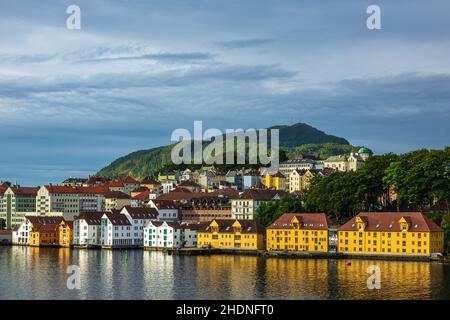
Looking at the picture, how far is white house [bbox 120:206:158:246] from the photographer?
91375 millimetres

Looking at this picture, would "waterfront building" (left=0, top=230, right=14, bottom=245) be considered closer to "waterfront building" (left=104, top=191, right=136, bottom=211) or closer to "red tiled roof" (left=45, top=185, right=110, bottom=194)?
"red tiled roof" (left=45, top=185, right=110, bottom=194)

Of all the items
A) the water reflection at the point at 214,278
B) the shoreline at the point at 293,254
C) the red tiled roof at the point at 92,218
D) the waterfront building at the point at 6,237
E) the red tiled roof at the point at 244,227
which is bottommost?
the water reflection at the point at 214,278

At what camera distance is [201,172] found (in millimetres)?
145750

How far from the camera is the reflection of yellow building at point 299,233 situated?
76438mm

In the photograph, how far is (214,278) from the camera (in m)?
56.6

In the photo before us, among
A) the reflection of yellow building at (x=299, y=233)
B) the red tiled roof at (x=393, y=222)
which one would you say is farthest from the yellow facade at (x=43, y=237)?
the red tiled roof at (x=393, y=222)

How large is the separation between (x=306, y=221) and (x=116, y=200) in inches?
1867

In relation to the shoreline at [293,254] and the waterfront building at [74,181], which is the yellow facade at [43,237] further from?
the waterfront building at [74,181]

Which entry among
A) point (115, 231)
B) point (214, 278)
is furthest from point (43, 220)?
point (214, 278)

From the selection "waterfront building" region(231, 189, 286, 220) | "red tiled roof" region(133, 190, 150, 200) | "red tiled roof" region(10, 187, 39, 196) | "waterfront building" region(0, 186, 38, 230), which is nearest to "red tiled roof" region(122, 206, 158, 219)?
"waterfront building" region(231, 189, 286, 220)

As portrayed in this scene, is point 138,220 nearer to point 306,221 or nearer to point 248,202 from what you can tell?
point 248,202

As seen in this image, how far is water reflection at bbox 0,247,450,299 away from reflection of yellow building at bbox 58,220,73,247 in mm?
17703

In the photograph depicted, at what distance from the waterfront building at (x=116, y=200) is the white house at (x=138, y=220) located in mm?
24228
